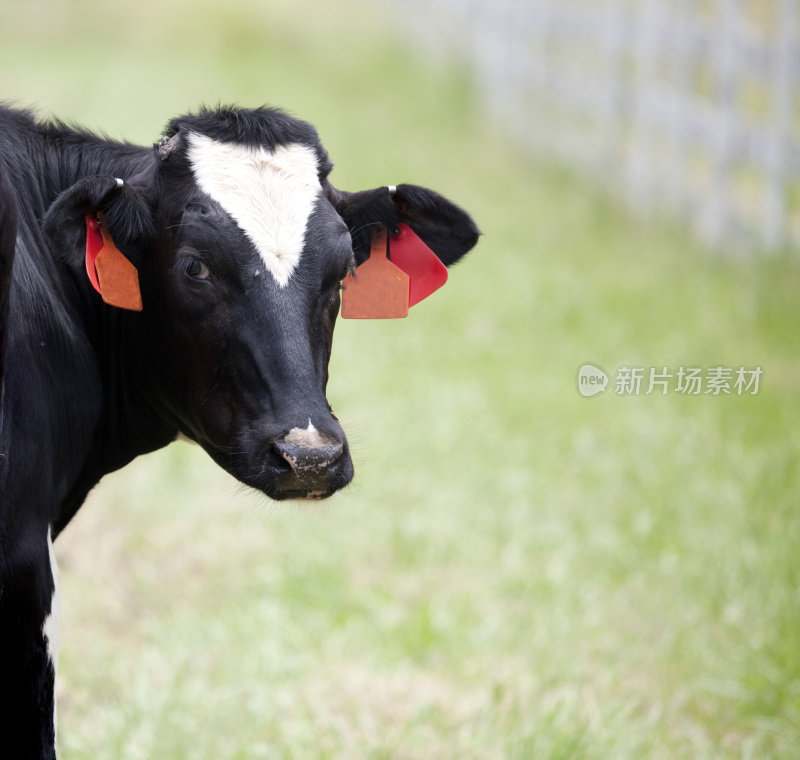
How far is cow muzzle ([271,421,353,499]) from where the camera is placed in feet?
8.14

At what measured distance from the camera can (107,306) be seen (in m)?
2.90

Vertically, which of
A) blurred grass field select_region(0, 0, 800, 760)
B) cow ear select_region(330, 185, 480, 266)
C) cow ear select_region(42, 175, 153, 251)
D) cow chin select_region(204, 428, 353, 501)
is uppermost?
cow ear select_region(42, 175, 153, 251)

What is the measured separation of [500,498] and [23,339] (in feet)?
11.2

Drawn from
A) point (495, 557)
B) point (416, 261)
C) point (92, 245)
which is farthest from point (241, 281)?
point (495, 557)

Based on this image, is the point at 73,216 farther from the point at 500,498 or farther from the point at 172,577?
the point at 500,498

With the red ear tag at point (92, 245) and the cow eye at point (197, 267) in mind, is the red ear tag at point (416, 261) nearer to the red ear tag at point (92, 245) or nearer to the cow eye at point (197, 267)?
the cow eye at point (197, 267)

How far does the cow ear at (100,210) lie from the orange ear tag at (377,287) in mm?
613

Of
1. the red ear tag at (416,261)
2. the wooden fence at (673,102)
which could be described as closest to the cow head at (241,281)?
Result: the red ear tag at (416,261)

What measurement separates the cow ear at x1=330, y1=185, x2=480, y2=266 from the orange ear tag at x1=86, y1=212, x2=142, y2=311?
576mm

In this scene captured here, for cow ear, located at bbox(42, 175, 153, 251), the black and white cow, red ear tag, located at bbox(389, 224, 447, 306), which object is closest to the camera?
the black and white cow

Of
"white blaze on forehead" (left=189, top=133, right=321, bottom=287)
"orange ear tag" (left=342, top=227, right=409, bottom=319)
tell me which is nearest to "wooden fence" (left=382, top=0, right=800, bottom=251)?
"orange ear tag" (left=342, top=227, right=409, bottom=319)

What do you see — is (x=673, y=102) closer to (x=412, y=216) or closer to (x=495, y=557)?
(x=495, y=557)

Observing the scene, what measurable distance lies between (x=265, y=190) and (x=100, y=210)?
0.39m

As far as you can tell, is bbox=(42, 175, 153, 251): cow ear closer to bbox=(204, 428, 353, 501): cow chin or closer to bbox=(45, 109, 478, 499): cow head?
bbox=(45, 109, 478, 499): cow head
